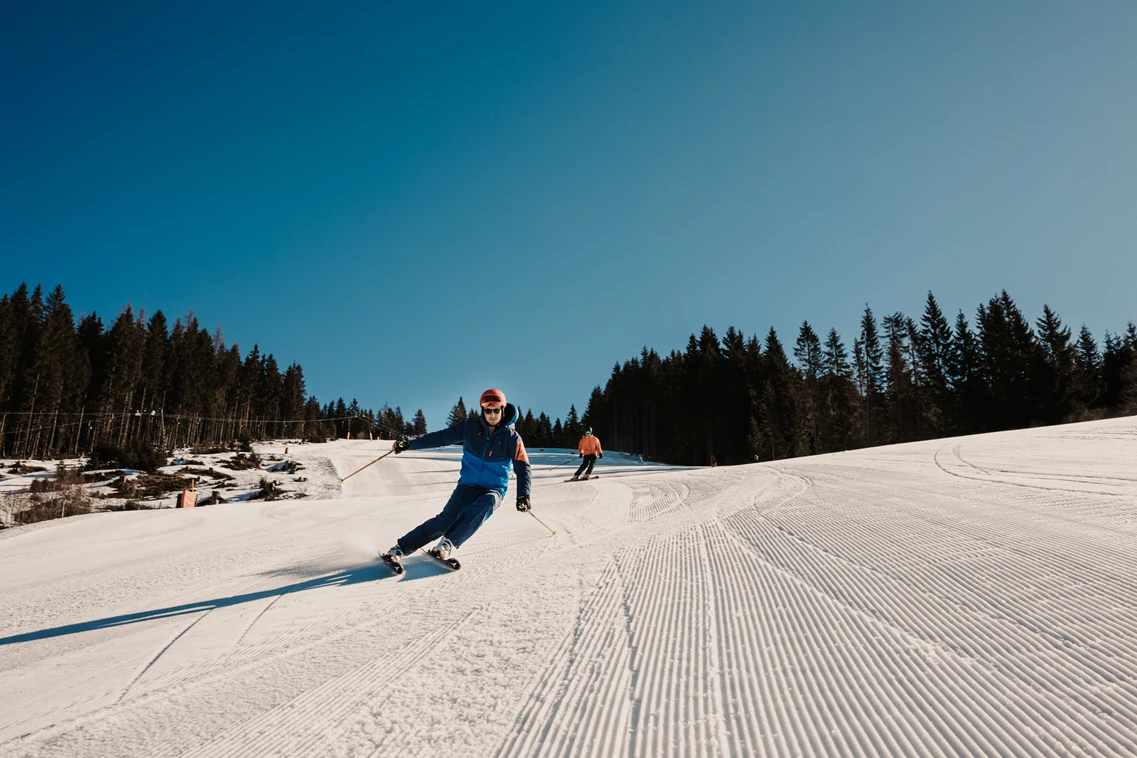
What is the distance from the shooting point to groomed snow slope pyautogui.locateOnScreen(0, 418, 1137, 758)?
1496mm

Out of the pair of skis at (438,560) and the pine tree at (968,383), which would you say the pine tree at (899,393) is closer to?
the pine tree at (968,383)

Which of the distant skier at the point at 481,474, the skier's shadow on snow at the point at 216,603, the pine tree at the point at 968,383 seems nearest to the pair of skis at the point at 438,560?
the skier's shadow on snow at the point at 216,603

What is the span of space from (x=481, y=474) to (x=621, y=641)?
9.07 ft

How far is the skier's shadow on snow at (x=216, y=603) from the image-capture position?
10.1 ft

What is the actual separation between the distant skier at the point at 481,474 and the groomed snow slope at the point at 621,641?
1.34ft

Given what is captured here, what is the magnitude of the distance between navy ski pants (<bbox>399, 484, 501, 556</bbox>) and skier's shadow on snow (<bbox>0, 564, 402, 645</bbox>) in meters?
0.27

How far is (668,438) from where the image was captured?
5991cm

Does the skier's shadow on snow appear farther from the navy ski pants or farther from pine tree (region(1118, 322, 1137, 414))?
pine tree (region(1118, 322, 1137, 414))

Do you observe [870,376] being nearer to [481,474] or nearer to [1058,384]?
[1058,384]

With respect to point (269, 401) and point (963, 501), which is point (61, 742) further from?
point (269, 401)

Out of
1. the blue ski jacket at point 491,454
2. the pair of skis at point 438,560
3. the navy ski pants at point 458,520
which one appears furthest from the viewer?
the blue ski jacket at point 491,454

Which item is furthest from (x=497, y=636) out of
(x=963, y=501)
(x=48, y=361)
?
(x=48, y=361)

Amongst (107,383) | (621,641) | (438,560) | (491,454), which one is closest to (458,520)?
(438,560)

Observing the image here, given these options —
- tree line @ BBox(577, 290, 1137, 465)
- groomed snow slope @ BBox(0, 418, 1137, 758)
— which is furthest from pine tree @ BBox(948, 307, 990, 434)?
groomed snow slope @ BBox(0, 418, 1137, 758)
